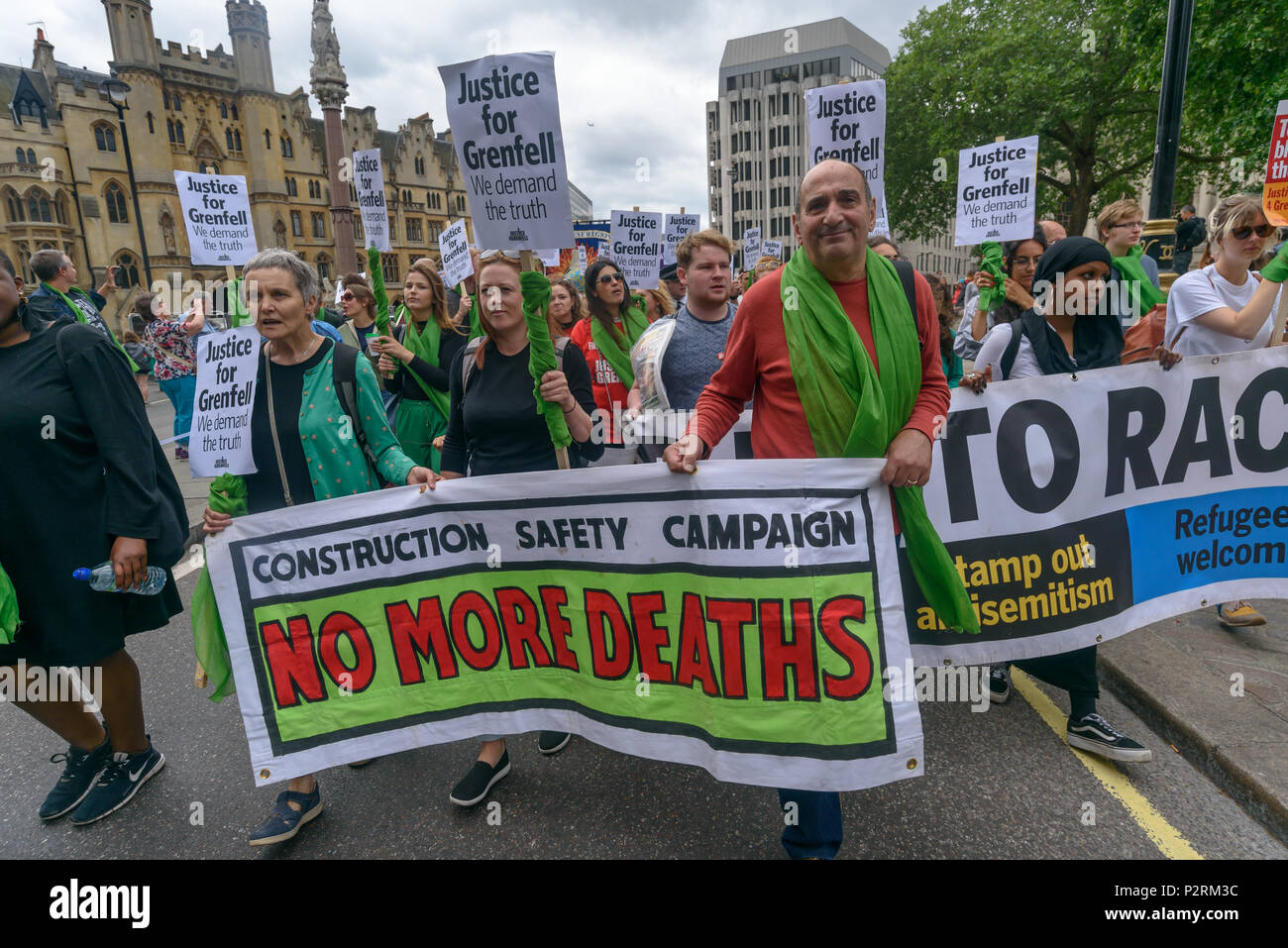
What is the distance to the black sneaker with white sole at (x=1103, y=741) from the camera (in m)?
2.86

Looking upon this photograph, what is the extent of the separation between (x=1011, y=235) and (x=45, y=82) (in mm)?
66277

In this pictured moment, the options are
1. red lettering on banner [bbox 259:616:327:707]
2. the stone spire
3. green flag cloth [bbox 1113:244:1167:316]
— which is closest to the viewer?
red lettering on banner [bbox 259:616:327:707]

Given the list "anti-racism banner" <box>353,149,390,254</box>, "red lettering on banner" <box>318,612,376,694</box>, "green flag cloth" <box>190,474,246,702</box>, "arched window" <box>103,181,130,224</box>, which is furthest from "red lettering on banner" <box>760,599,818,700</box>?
"arched window" <box>103,181,130,224</box>

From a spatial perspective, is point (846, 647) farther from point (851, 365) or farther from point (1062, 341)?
point (1062, 341)

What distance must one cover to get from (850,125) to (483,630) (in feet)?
15.2

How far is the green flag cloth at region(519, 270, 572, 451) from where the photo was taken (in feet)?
8.77

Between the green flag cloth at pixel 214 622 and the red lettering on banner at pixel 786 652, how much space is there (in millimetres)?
2012

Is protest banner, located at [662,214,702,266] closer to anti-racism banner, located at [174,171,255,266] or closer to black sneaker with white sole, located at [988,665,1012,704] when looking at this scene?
anti-racism banner, located at [174,171,255,266]

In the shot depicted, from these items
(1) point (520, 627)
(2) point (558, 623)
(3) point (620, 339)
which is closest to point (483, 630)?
(1) point (520, 627)

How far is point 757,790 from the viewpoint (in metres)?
2.90

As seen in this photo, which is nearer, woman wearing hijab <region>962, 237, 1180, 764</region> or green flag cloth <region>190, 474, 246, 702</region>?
green flag cloth <region>190, 474, 246, 702</region>

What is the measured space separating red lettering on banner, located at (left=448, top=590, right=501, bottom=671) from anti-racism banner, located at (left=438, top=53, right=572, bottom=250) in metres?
1.35

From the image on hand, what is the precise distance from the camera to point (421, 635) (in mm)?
2699

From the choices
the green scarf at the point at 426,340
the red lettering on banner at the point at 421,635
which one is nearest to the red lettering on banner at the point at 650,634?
the red lettering on banner at the point at 421,635
